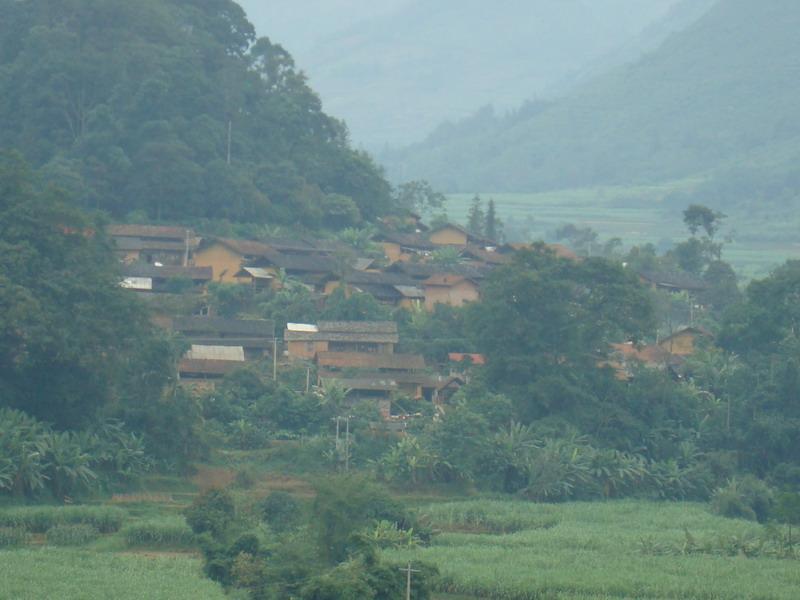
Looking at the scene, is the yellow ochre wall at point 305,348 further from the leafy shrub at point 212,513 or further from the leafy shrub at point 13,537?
the leafy shrub at point 13,537

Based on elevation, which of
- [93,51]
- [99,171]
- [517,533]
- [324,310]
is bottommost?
[517,533]

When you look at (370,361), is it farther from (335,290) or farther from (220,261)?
(220,261)

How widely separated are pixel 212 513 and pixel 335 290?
16.0 metres

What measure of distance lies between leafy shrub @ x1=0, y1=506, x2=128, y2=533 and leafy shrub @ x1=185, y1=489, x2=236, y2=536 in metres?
1.74

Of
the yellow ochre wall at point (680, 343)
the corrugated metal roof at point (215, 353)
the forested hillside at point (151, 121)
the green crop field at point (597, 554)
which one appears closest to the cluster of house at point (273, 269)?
the forested hillside at point (151, 121)

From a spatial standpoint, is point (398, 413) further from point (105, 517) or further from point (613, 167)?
point (613, 167)

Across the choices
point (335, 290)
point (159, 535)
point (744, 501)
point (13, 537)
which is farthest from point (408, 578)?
point (335, 290)

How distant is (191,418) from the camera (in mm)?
31594

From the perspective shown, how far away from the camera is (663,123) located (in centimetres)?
12425

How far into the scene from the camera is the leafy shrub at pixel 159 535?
26.7 meters

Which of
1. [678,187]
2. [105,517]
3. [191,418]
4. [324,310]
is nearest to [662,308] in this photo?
[324,310]

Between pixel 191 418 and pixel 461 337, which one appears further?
pixel 461 337

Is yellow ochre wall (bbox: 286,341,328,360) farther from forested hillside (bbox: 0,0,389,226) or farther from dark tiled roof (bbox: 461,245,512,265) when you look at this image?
dark tiled roof (bbox: 461,245,512,265)

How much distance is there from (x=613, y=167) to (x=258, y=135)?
231 feet
